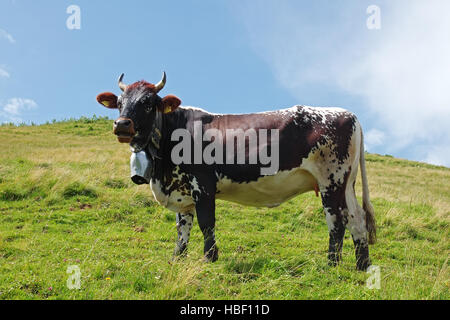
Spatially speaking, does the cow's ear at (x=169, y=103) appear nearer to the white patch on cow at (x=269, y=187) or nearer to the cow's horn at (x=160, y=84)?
the cow's horn at (x=160, y=84)

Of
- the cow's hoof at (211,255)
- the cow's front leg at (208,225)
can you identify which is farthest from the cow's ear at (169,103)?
the cow's hoof at (211,255)

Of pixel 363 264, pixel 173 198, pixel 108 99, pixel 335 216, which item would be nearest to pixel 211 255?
pixel 173 198

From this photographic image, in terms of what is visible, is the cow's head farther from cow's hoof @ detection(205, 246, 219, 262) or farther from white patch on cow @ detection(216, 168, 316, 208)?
cow's hoof @ detection(205, 246, 219, 262)

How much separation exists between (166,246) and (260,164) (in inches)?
114

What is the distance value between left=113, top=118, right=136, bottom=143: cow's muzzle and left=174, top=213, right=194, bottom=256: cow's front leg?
1.88 m

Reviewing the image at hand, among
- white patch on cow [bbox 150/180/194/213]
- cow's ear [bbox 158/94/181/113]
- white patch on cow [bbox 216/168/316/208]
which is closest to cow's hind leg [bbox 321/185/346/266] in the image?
white patch on cow [bbox 216/168/316/208]

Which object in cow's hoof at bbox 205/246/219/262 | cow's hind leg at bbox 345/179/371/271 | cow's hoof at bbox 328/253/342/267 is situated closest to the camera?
cow's hoof at bbox 205/246/219/262

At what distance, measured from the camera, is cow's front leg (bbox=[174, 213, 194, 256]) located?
632 centimetres

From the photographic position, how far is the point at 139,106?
5.65 metres

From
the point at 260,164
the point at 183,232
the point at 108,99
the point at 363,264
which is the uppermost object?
the point at 108,99

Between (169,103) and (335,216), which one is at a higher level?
(169,103)

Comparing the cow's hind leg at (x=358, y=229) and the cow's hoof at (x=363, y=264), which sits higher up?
the cow's hind leg at (x=358, y=229)

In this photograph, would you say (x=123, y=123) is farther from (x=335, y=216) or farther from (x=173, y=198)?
(x=335, y=216)

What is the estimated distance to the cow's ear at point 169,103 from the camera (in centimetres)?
590
